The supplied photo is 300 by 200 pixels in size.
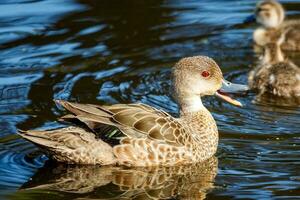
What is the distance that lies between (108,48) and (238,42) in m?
1.48

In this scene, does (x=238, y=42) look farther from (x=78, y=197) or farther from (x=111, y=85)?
(x=78, y=197)

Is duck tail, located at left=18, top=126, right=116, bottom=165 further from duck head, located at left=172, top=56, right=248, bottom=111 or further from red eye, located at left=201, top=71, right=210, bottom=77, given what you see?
red eye, located at left=201, top=71, right=210, bottom=77

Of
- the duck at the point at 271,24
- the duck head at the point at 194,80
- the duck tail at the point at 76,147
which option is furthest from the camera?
the duck at the point at 271,24

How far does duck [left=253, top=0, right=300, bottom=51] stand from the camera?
1101 cm

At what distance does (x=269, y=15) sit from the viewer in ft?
36.8

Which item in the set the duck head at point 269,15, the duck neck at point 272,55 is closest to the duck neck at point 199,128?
the duck neck at point 272,55

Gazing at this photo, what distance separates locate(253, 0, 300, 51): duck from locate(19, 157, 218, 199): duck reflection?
3.92m

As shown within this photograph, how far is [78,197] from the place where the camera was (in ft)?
21.4

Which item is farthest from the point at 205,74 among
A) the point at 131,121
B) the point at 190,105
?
the point at 131,121

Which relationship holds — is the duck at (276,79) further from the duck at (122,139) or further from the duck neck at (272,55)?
the duck at (122,139)

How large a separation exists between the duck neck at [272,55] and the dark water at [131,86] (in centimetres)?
25

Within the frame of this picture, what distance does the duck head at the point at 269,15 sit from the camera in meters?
11.2

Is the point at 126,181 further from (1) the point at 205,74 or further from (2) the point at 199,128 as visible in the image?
(1) the point at 205,74

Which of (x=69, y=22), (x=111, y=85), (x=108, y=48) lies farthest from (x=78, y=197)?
(x=69, y=22)
